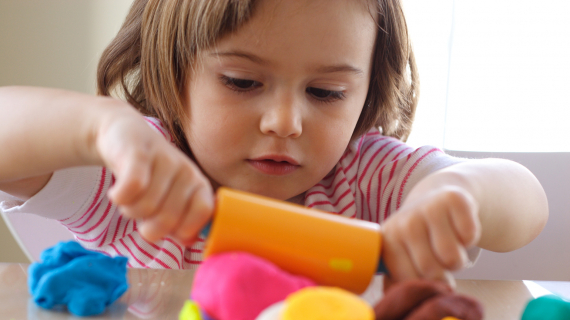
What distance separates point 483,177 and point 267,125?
25 centimetres

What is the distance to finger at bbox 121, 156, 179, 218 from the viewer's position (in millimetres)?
324

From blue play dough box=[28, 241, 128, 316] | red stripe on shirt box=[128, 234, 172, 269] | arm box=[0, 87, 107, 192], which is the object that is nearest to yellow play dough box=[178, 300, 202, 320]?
blue play dough box=[28, 241, 128, 316]

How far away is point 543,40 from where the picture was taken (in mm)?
1422

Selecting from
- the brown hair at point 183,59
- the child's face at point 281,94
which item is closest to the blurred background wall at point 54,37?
the brown hair at point 183,59

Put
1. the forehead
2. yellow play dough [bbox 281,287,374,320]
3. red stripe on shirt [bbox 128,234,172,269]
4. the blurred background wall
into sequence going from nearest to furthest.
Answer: yellow play dough [bbox 281,287,374,320], the forehead, red stripe on shirt [bbox 128,234,172,269], the blurred background wall

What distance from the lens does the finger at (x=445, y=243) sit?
0.33 m

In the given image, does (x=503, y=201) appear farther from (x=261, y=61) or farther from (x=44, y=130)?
(x=44, y=130)

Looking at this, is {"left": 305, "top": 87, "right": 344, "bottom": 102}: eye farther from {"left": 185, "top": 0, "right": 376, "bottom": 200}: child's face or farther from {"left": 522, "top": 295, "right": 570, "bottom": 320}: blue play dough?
{"left": 522, "top": 295, "right": 570, "bottom": 320}: blue play dough

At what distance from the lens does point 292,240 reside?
0.99ft

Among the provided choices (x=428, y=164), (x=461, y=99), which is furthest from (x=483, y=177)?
(x=461, y=99)

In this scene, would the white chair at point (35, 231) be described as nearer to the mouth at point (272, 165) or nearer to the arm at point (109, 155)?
the arm at point (109, 155)

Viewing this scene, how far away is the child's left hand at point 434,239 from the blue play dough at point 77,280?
0.21 m

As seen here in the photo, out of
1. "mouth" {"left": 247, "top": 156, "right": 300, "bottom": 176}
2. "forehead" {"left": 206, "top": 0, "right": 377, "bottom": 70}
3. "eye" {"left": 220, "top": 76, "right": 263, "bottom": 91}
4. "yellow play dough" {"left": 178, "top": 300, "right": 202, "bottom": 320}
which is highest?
"forehead" {"left": 206, "top": 0, "right": 377, "bottom": 70}

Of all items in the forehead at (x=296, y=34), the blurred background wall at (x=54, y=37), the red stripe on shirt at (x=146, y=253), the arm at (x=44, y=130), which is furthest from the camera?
the blurred background wall at (x=54, y=37)
